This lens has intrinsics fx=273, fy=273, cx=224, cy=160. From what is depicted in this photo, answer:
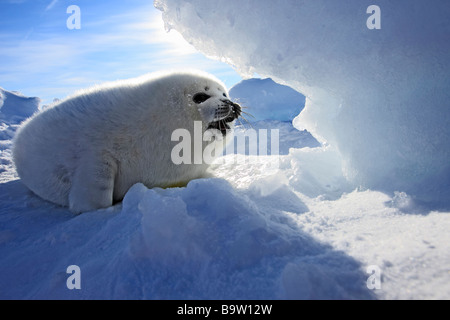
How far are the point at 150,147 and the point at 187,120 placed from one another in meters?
0.44

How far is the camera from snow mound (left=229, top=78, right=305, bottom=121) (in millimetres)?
14406

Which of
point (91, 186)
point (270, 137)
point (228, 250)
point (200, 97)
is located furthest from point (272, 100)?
point (228, 250)

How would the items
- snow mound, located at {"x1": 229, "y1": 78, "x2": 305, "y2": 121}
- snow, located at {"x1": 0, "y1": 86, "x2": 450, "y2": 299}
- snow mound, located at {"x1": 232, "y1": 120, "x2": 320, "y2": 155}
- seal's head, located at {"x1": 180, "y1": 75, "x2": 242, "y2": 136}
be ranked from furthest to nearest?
snow mound, located at {"x1": 229, "y1": 78, "x2": 305, "y2": 121}
snow mound, located at {"x1": 232, "y1": 120, "x2": 320, "y2": 155}
seal's head, located at {"x1": 180, "y1": 75, "x2": 242, "y2": 136}
snow, located at {"x1": 0, "y1": 86, "x2": 450, "y2": 299}

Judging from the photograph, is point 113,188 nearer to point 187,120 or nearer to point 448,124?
point 187,120

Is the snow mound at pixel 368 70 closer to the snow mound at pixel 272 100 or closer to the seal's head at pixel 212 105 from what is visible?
the seal's head at pixel 212 105

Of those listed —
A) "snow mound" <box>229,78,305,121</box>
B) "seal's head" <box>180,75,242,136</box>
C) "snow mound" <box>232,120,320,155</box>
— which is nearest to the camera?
"seal's head" <box>180,75,242,136</box>

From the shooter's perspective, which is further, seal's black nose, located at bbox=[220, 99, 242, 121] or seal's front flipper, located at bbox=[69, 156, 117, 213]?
seal's black nose, located at bbox=[220, 99, 242, 121]

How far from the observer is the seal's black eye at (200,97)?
2798mm

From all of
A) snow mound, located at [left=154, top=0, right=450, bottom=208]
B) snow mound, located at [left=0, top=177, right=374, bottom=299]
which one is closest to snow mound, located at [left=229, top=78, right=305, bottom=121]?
snow mound, located at [left=154, top=0, right=450, bottom=208]

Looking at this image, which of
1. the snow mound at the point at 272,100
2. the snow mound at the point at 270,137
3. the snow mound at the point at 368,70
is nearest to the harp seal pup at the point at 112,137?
the snow mound at the point at 368,70

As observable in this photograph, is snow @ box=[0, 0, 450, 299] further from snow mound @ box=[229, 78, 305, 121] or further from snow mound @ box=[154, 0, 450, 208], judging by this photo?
snow mound @ box=[229, 78, 305, 121]

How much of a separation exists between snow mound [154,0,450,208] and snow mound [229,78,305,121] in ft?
36.8

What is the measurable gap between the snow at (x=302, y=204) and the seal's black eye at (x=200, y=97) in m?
0.87

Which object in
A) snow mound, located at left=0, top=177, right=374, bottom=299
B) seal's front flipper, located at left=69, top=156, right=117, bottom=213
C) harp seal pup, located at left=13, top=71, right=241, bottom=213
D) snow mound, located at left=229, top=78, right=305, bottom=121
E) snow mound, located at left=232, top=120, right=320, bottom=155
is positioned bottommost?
snow mound, located at left=0, top=177, right=374, bottom=299
